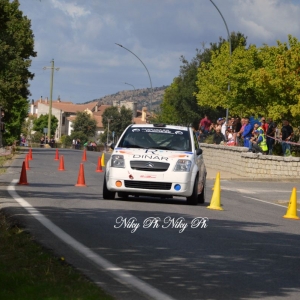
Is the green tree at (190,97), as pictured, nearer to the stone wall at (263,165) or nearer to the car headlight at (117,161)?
the stone wall at (263,165)

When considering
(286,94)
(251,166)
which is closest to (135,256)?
(251,166)

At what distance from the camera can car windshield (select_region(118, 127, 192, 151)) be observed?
1736 centimetres

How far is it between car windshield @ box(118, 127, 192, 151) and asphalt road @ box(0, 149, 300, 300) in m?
1.21

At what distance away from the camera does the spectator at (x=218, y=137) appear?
39706 millimetres

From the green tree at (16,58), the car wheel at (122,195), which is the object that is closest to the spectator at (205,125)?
the green tree at (16,58)

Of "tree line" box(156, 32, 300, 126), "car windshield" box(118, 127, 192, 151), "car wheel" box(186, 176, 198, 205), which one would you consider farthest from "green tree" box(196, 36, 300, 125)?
"car wheel" box(186, 176, 198, 205)

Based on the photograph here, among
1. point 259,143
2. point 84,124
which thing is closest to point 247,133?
point 259,143

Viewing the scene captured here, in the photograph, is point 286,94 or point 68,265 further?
point 286,94

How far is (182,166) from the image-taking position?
16.5 m

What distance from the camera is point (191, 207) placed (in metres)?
16.2

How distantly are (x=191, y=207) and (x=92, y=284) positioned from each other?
9.09m

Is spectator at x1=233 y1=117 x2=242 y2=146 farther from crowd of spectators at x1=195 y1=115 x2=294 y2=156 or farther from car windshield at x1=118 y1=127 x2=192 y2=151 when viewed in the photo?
car windshield at x1=118 y1=127 x2=192 y2=151

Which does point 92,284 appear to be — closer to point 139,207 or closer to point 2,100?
point 139,207

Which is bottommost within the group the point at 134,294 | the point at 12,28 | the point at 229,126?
the point at 134,294
